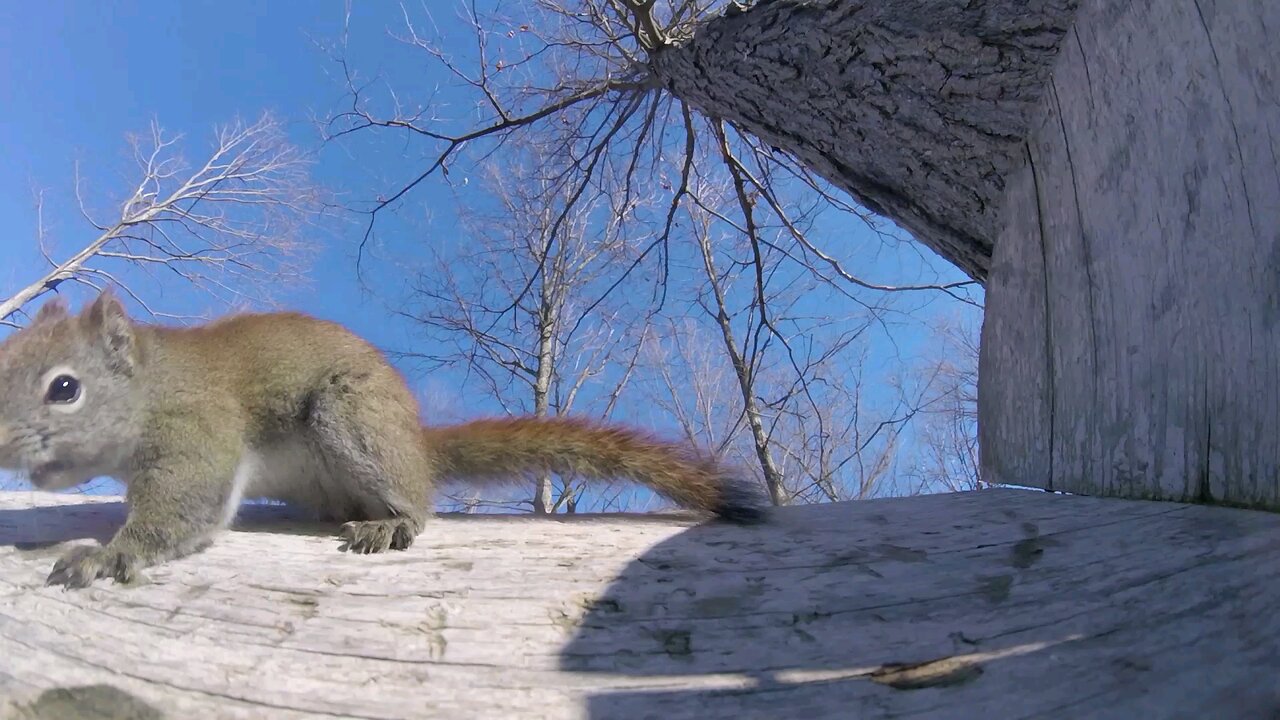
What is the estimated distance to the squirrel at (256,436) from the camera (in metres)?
1.76

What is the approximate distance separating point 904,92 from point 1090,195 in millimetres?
896

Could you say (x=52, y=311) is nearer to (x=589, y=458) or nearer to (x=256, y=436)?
(x=256, y=436)

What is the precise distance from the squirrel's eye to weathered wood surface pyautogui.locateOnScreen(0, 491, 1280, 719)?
388 mm

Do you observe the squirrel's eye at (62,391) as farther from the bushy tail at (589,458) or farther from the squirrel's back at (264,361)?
the bushy tail at (589,458)

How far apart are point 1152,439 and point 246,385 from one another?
214cm

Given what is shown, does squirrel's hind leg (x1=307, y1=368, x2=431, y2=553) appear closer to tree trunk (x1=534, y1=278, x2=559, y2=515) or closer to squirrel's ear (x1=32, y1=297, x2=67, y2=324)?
squirrel's ear (x1=32, y1=297, x2=67, y2=324)

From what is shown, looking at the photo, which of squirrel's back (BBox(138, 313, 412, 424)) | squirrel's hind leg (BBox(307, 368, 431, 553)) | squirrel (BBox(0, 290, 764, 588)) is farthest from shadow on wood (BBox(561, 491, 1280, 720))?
squirrel's back (BBox(138, 313, 412, 424))

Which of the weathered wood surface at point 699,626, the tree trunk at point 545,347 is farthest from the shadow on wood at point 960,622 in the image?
the tree trunk at point 545,347

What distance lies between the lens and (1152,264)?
168 centimetres

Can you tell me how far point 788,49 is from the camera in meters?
3.02

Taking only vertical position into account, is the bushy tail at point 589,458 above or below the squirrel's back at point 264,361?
below

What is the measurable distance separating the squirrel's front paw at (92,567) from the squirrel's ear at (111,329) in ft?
1.92

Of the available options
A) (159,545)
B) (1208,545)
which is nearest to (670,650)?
(1208,545)

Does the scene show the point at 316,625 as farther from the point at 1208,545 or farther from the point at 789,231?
the point at 789,231
